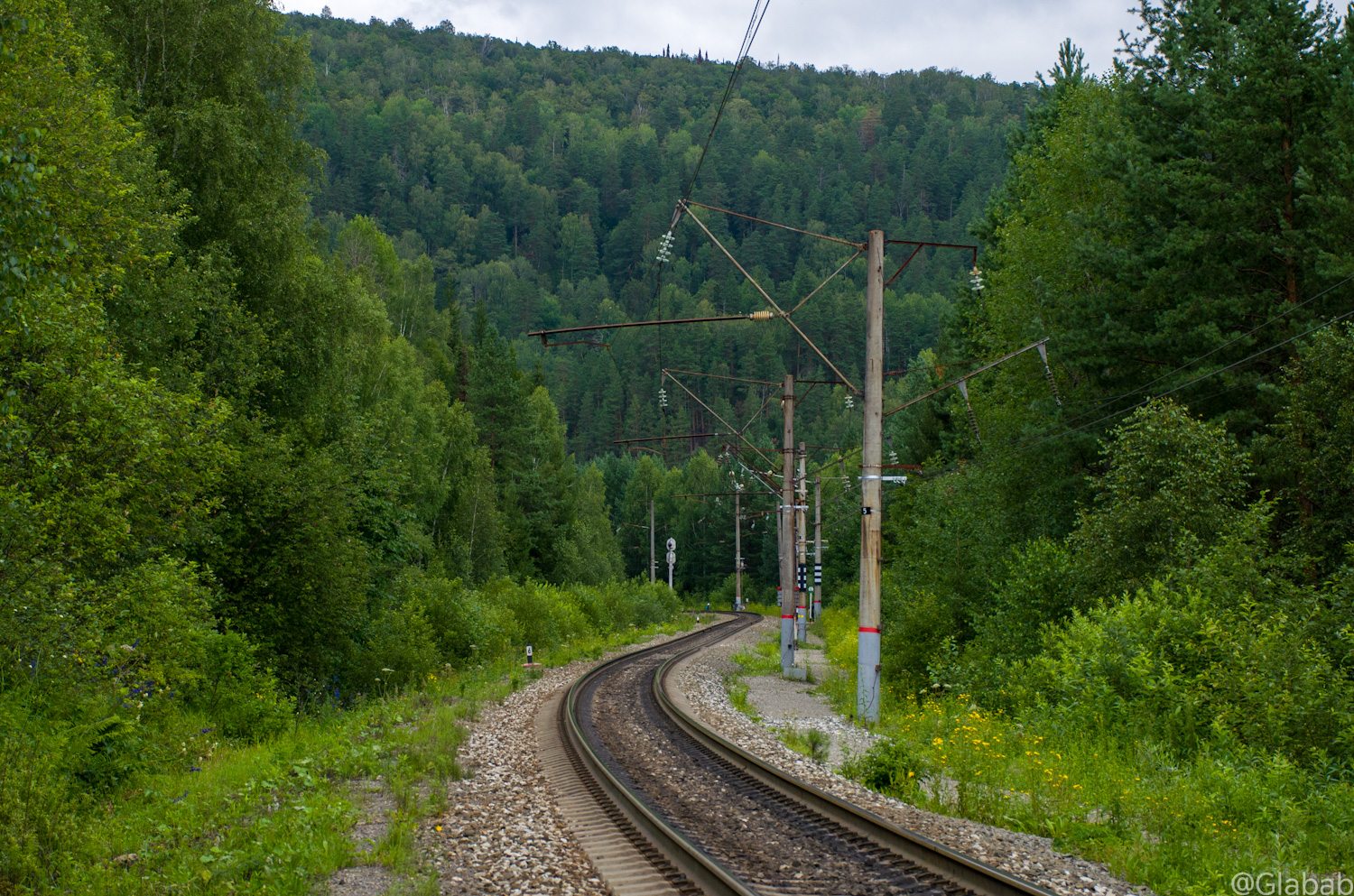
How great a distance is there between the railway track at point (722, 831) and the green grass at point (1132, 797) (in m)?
1.42

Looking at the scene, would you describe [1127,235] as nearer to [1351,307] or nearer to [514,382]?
[1351,307]

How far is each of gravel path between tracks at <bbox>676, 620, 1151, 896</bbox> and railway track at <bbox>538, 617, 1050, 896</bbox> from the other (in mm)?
510

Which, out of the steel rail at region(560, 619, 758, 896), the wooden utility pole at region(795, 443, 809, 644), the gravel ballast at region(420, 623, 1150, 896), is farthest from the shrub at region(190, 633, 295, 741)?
the wooden utility pole at region(795, 443, 809, 644)

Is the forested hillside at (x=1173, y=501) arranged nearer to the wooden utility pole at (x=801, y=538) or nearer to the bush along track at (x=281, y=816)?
the wooden utility pole at (x=801, y=538)

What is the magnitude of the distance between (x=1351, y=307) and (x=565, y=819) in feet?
55.9

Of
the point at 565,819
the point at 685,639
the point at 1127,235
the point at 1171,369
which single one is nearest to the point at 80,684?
the point at 565,819

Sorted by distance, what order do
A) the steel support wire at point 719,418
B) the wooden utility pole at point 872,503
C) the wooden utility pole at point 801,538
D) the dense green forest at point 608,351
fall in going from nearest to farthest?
the dense green forest at point 608,351 → the wooden utility pole at point 872,503 → the steel support wire at point 719,418 → the wooden utility pole at point 801,538

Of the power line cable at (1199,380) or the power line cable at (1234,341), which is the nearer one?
the power line cable at (1199,380)

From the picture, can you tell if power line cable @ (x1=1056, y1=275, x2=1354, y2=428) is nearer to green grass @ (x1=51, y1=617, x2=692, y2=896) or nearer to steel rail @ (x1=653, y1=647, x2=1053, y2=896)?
steel rail @ (x1=653, y1=647, x2=1053, y2=896)

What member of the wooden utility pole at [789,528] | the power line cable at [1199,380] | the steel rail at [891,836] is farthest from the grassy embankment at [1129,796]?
the wooden utility pole at [789,528]

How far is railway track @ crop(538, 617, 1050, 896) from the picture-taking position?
27.0 ft

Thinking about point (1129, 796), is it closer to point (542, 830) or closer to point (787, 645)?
point (542, 830)

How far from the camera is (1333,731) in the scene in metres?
12.0

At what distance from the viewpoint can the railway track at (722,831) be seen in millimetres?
8227
